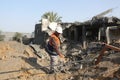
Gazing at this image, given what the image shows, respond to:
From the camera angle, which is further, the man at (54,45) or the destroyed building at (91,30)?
the destroyed building at (91,30)

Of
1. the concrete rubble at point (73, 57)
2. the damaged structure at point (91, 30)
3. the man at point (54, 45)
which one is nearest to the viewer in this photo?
the man at point (54, 45)

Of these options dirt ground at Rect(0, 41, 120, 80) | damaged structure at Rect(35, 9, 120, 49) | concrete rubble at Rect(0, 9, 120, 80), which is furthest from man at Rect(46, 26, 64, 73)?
damaged structure at Rect(35, 9, 120, 49)

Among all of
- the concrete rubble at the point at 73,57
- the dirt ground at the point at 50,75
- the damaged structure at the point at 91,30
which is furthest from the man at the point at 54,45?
the damaged structure at the point at 91,30

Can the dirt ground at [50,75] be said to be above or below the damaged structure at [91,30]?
below

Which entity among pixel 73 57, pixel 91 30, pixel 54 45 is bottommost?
pixel 73 57

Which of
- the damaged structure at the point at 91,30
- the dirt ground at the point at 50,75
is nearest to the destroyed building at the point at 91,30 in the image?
the damaged structure at the point at 91,30

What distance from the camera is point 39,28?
30.4 m

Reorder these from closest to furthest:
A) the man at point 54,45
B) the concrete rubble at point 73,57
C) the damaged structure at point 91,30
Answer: the man at point 54,45
the concrete rubble at point 73,57
the damaged structure at point 91,30

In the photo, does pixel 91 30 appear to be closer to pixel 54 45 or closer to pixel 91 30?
pixel 91 30

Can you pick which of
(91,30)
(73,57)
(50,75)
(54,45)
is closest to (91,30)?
(91,30)

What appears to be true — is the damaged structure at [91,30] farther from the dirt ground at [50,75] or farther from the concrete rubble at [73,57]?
the dirt ground at [50,75]

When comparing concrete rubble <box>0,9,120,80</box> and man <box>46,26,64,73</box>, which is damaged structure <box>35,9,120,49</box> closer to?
concrete rubble <box>0,9,120,80</box>

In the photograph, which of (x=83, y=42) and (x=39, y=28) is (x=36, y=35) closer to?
(x=39, y=28)

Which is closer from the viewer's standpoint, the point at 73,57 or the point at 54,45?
the point at 54,45
